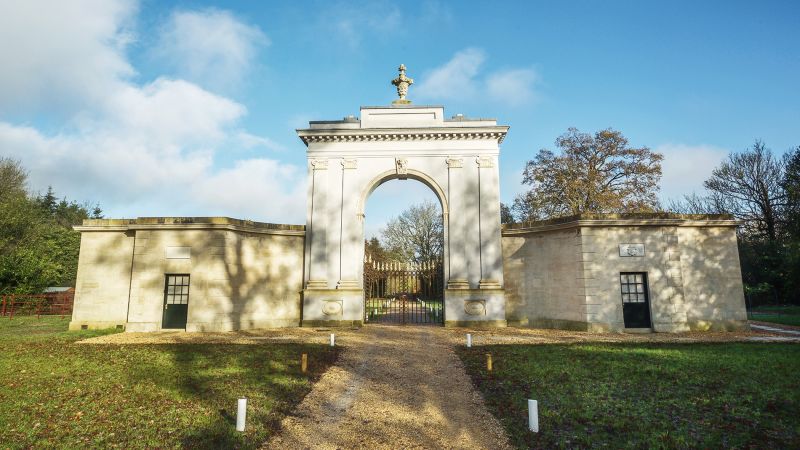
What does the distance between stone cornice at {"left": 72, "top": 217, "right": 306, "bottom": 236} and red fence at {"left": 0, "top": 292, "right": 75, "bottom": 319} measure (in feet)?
33.8

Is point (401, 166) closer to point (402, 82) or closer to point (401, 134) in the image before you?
point (401, 134)

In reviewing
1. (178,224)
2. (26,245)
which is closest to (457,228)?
(178,224)

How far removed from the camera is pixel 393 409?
23.6 ft

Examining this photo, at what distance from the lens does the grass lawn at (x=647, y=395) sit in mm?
5703

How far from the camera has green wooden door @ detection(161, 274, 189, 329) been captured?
640 inches

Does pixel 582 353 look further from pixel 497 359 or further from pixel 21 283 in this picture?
pixel 21 283

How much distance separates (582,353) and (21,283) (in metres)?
32.2

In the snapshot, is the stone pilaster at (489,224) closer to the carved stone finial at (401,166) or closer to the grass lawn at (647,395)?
the carved stone finial at (401,166)

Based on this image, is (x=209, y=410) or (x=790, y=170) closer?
(x=209, y=410)

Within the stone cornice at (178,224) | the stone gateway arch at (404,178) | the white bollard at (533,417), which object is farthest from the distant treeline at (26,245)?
the white bollard at (533,417)

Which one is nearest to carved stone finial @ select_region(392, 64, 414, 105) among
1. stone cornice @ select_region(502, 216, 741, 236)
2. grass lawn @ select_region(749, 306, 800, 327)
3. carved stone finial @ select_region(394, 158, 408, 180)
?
carved stone finial @ select_region(394, 158, 408, 180)

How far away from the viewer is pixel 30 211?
102ft

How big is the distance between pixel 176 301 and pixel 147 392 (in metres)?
9.91

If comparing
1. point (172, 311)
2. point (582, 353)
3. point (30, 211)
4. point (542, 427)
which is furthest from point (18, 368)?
point (30, 211)
